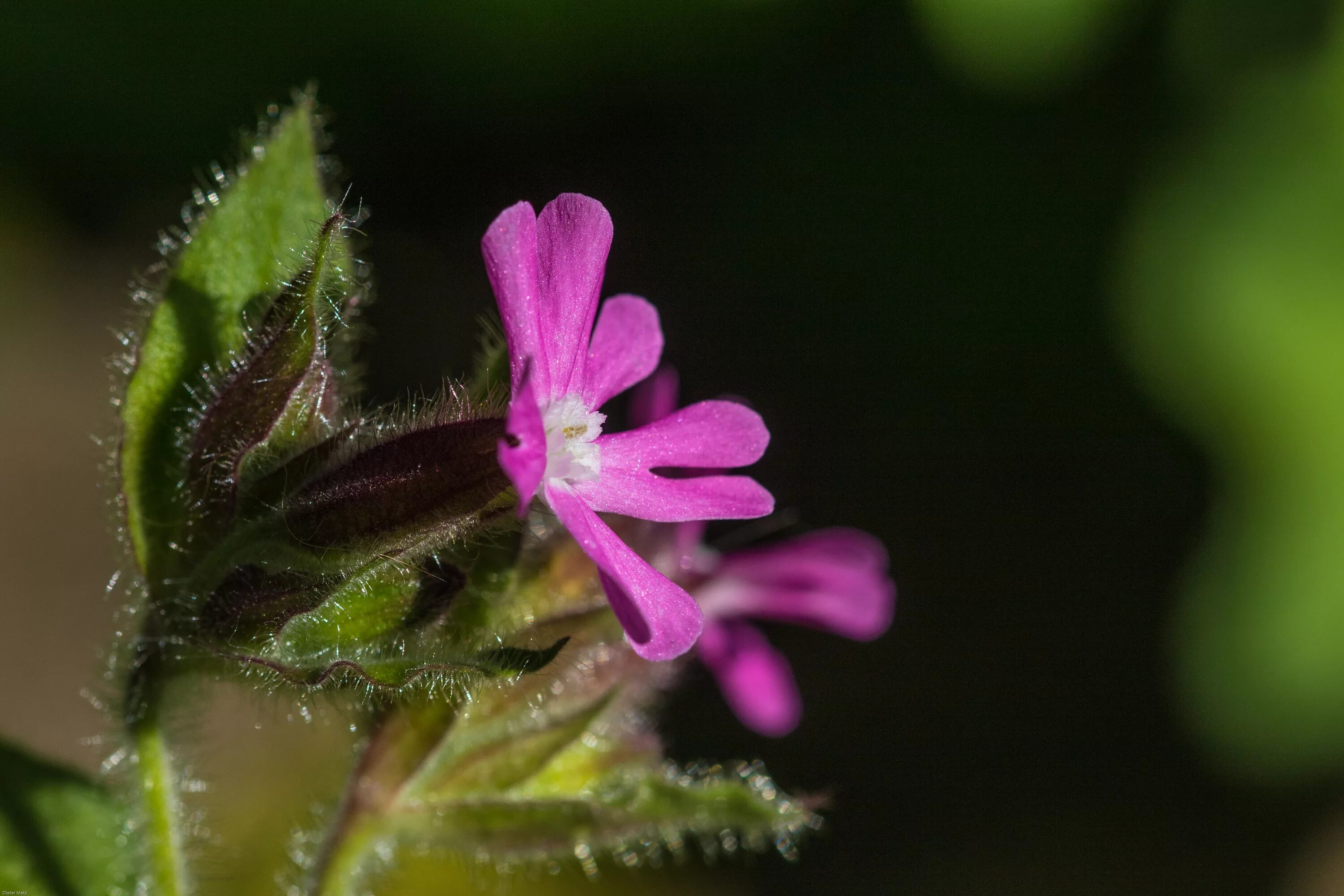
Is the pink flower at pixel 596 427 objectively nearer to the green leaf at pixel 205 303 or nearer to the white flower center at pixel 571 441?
the white flower center at pixel 571 441

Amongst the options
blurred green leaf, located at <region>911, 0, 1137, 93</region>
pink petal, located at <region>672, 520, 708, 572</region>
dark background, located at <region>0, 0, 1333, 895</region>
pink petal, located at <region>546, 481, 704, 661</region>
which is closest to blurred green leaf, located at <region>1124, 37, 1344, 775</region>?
dark background, located at <region>0, 0, 1333, 895</region>

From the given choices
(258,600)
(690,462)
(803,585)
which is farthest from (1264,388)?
(258,600)

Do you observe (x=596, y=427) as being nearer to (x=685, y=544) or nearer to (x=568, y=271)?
(x=568, y=271)

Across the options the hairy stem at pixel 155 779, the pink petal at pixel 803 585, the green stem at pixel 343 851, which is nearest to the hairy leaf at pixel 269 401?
the hairy stem at pixel 155 779

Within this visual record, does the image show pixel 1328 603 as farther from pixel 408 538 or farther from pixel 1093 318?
pixel 408 538

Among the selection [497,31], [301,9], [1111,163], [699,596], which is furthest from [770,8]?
[699,596]

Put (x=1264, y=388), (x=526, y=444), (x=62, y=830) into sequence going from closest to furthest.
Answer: (x=526, y=444), (x=62, y=830), (x=1264, y=388)

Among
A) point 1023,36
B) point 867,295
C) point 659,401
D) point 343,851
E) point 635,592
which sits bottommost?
point 343,851
